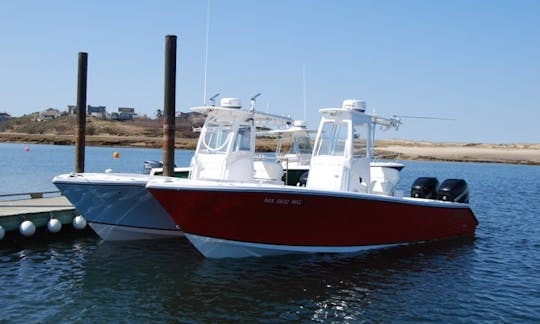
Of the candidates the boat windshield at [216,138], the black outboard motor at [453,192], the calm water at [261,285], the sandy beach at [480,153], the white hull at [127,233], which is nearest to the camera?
the calm water at [261,285]

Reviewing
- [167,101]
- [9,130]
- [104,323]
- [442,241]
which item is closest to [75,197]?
[167,101]

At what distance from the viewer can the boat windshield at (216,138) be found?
53.4 ft

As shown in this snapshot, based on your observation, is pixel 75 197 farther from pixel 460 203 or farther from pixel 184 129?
pixel 184 129

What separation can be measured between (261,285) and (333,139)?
5.07 metres

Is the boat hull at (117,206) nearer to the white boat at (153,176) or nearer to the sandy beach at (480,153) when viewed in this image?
the white boat at (153,176)

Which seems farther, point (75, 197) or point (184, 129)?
point (184, 129)

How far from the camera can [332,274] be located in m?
13.2

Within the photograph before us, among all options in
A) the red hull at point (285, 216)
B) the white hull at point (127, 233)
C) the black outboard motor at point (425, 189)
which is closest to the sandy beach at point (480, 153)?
the black outboard motor at point (425, 189)

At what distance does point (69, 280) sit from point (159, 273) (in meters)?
1.88

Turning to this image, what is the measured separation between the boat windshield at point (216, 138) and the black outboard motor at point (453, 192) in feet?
21.3

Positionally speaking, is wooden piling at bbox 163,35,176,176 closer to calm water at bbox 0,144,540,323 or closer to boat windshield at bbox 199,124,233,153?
boat windshield at bbox 199,124,233,153

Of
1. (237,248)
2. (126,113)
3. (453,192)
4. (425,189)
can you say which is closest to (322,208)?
(237,248)

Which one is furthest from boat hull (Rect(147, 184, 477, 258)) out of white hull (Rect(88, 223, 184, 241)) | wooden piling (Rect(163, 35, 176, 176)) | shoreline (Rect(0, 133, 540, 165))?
shoreline (Rect(0, 133, 540, 165))

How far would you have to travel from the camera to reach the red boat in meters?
12.9
